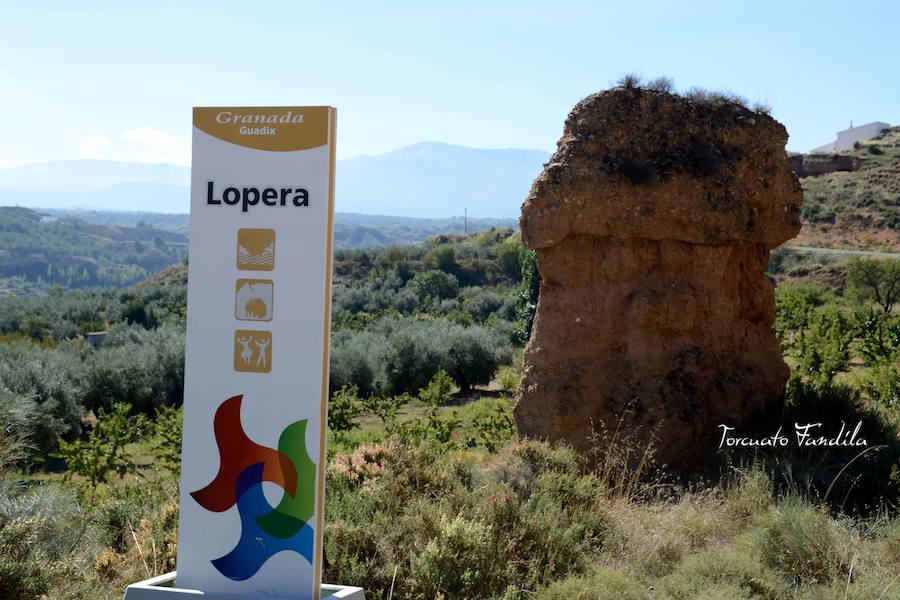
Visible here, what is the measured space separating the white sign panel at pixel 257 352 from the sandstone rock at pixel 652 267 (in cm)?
390

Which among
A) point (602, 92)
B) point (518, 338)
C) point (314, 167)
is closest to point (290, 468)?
point (314, 167)

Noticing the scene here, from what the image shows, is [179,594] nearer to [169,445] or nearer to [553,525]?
[553,525]

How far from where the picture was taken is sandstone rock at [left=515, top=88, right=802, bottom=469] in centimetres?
761

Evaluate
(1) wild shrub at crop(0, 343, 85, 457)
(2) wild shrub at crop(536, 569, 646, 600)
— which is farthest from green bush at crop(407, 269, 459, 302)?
(2) wild shrub at crop(536, 569, 646, 600)

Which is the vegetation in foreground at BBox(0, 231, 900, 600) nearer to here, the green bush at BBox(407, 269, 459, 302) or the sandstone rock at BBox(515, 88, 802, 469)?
the sandstone rock at BBox(515, 88, 802, 469)

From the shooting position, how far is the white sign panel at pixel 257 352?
4.12m

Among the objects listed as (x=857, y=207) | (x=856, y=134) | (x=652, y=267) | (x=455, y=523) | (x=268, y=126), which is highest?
(x=856, y=134)

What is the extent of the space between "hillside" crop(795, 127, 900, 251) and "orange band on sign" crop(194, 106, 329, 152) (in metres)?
44.3

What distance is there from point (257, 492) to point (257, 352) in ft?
2.32

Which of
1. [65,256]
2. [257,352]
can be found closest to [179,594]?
[257,352]

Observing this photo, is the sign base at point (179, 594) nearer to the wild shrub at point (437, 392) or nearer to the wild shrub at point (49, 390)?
the wild shrub at point (437, 392)

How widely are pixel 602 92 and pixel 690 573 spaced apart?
4643 mm

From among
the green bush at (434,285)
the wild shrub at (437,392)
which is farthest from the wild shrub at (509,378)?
the green bush at (434,285)

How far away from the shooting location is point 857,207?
163 ft
